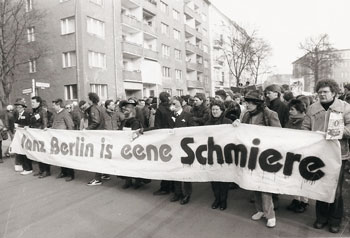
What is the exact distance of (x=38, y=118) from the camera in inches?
298

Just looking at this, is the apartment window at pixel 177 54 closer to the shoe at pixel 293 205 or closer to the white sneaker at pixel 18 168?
the white sneaker at pixel 18 168

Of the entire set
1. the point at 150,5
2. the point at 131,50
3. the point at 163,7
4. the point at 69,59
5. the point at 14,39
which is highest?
the point at 163,7

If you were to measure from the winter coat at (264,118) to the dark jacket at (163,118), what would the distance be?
1.58m

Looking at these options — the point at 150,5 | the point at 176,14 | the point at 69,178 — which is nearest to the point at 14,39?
the point at 150,5

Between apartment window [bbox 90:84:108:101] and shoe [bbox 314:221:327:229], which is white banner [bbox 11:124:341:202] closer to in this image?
shoe [bbox 314:221:327:229]

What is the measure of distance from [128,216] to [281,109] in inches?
131

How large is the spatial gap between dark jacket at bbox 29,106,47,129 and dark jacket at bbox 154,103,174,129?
359cm

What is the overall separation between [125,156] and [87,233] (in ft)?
6.60

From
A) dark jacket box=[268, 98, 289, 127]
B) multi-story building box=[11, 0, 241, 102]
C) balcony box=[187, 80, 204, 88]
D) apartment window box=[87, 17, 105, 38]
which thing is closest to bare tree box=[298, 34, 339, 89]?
balcony box=[187, 80, 204, 88]

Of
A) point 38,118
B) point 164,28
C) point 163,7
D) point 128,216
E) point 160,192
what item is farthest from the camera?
point 163,7

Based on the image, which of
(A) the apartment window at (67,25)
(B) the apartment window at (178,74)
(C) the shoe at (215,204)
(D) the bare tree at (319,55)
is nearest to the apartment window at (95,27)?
(A) the apartment window at (67,25)

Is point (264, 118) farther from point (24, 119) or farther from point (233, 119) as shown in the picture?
point (24, 119)

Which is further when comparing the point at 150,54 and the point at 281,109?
the point at 150,54

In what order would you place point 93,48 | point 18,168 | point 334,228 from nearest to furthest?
point 334,228, point 18,168, point 93,48
